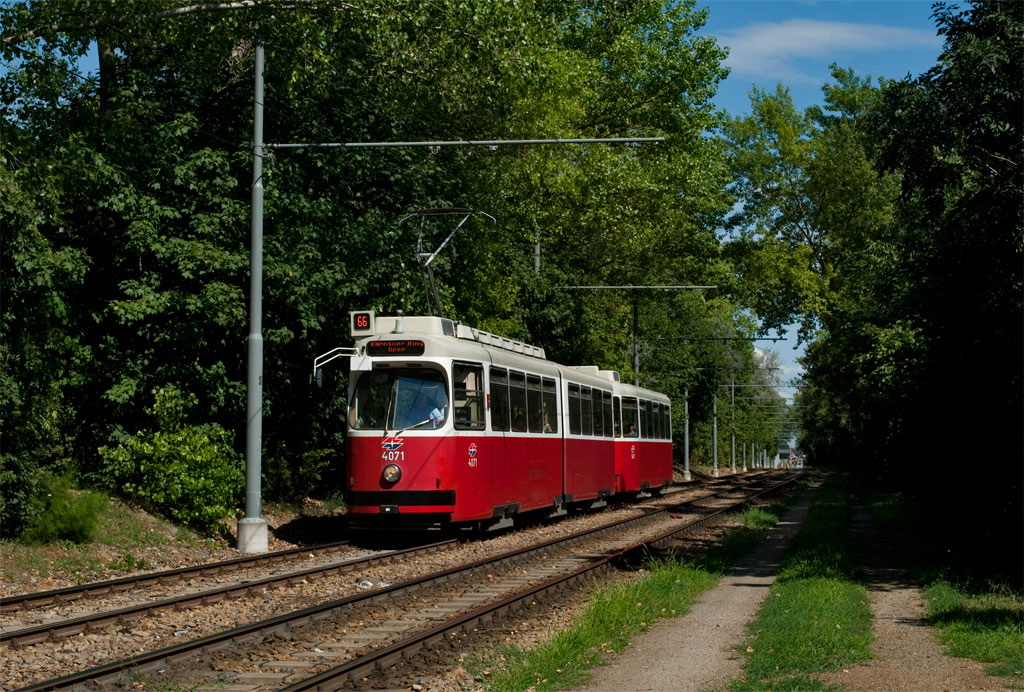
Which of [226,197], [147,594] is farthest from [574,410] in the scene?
[147,594]

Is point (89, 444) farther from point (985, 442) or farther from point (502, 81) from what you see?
point (985, 442)

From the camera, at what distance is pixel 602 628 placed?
36.8 feet

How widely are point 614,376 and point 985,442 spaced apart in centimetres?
1524

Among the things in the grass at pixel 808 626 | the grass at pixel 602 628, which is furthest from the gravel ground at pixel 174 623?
the grass at pixel 808 626

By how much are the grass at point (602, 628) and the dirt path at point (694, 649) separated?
0.17m

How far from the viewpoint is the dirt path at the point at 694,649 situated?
9.02 m

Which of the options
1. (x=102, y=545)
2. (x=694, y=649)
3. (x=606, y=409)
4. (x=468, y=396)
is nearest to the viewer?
(x=694, y=649)

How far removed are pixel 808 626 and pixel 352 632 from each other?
446 centimetres

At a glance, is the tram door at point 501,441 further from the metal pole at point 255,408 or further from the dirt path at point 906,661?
the dirt path at point 906,661

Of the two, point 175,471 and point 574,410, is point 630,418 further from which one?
point 175,471

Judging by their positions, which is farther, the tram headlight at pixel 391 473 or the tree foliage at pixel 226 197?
the tram headlight at pixel 391 473

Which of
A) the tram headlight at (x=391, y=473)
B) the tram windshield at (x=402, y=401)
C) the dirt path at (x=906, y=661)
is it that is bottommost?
the dirt path at (x=906, y=661)

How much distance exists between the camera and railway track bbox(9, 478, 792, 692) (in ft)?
29.5

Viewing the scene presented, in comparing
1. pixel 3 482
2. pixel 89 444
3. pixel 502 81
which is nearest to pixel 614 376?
pixel 502 81
